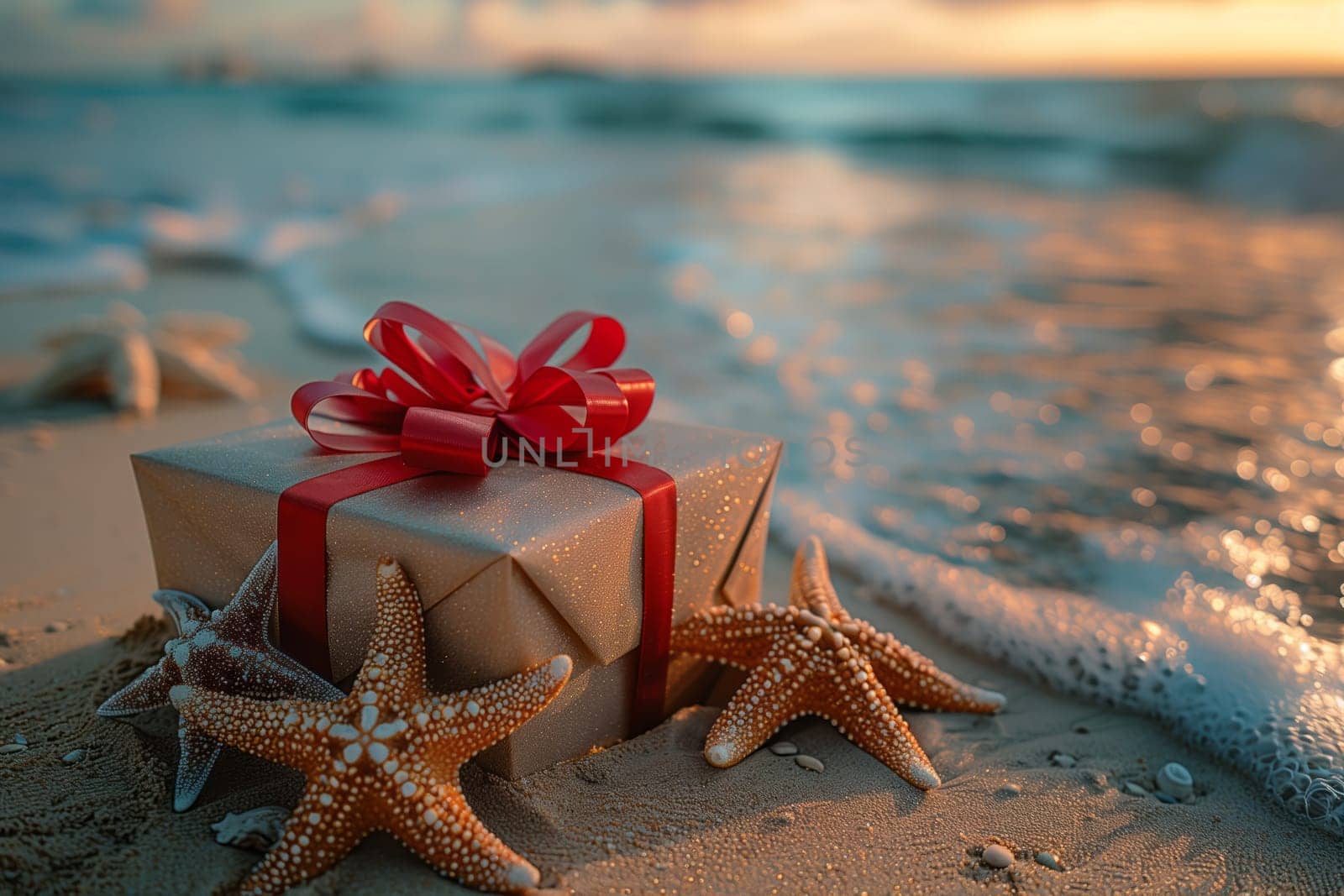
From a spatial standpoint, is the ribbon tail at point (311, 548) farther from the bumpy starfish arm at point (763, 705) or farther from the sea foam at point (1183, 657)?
the sea foam at point (1183, 657)

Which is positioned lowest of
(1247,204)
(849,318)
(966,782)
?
(966,782)

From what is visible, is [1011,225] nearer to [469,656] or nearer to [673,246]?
[673,246]

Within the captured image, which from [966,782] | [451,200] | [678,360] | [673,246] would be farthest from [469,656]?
[451,200]

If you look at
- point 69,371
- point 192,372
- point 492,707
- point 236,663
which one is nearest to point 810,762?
point 492,707

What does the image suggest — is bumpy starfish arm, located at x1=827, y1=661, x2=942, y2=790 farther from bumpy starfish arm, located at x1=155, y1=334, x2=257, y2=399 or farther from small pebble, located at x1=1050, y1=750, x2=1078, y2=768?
bumpy starfish arm, located at x1=155, y1=334, x2=257, y2=399

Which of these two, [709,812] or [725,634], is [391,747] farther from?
[725,634]

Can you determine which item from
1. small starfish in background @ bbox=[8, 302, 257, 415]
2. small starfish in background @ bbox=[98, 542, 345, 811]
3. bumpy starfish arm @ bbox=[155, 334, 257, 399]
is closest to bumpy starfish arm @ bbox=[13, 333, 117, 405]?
small starfish in background @ bbox=[8, 302, 257, 415]
